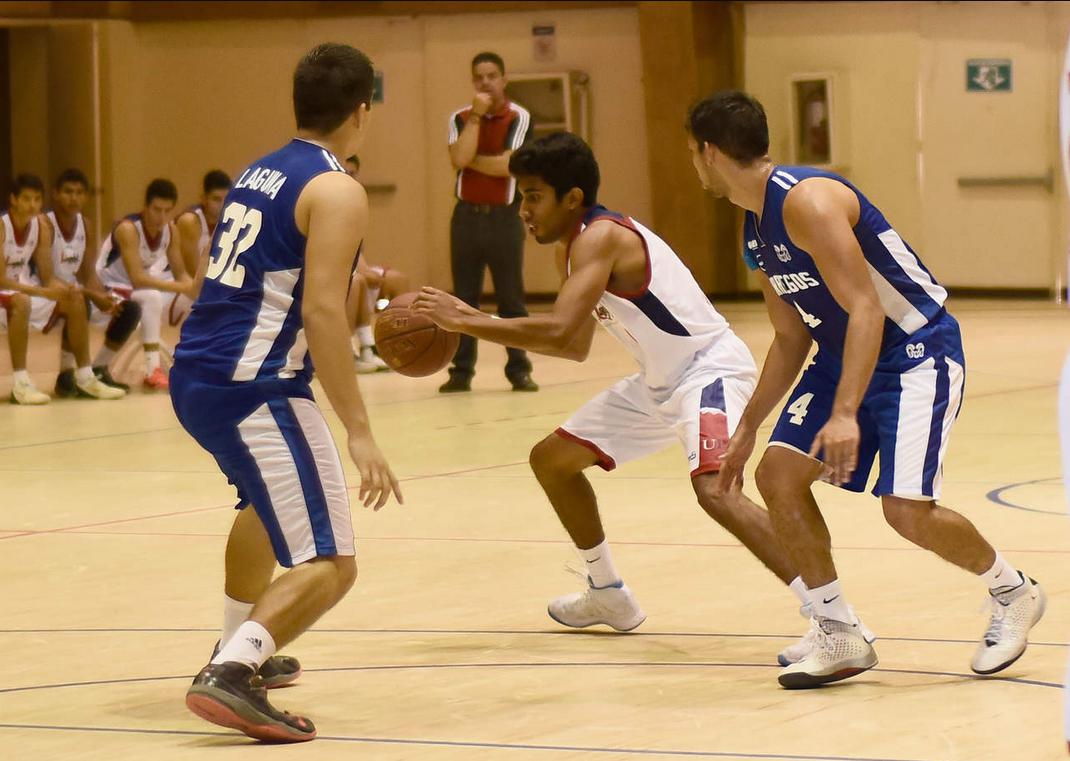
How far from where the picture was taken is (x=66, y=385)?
440 inches

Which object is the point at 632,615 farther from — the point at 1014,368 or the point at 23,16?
the point at 23,16

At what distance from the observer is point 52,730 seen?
13.2 feet

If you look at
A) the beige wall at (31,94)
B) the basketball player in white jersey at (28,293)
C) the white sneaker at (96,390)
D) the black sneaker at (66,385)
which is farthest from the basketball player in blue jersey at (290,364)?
the beige wall at (31,94)

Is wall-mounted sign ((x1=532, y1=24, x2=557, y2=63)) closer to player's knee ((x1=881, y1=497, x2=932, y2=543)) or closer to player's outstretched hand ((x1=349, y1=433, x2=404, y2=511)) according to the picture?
player's knee ((x1=881, y1=497, x2=932, y2=543))

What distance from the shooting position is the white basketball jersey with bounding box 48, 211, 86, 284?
11.4 metres

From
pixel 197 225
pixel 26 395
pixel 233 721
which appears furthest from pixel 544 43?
pixel 233 721

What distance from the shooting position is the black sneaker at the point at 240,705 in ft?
12.5

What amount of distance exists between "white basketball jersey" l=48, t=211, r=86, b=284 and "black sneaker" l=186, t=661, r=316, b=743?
311 inches

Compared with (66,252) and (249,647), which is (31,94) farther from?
(249,647)

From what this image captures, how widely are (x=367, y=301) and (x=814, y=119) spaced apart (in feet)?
19.1

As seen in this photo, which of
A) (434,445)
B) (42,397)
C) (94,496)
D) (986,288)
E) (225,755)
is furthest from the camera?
(986,288)

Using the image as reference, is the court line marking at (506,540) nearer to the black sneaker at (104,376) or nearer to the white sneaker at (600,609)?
A: the white sneaker at (600,609)

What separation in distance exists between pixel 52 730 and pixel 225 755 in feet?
1.51

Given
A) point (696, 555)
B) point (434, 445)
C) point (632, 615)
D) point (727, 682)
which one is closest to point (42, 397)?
point (434, 445)
